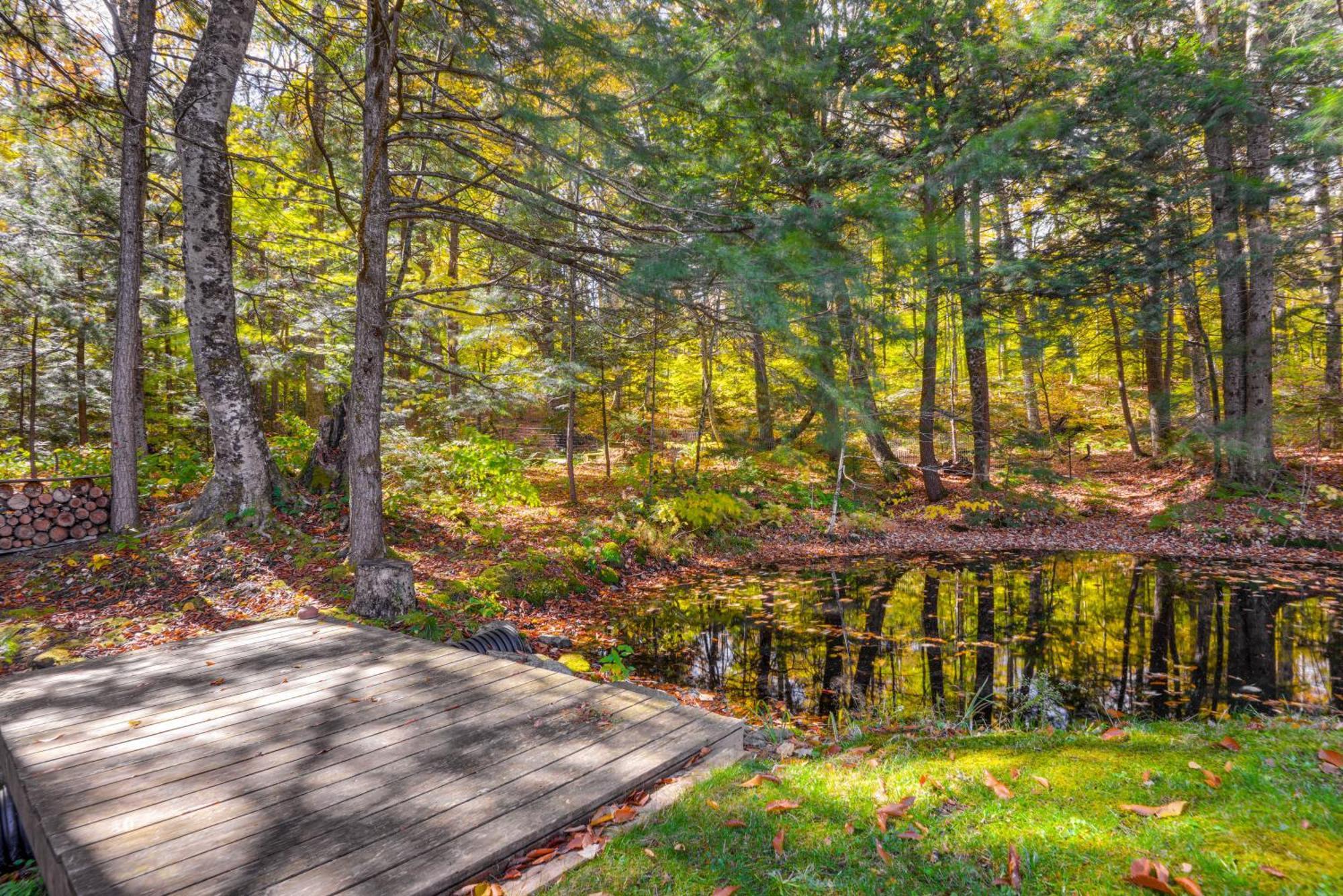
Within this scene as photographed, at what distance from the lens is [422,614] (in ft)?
18.2

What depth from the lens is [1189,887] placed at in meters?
1.64

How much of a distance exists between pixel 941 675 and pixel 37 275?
14454 mm

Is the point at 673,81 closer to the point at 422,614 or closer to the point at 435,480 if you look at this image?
the point at 422,614

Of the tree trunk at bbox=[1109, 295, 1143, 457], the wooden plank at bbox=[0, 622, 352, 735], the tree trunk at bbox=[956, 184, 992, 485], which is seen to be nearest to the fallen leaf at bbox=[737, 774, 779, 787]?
the wooden plank at bbox=[0, 622, 352, 735]

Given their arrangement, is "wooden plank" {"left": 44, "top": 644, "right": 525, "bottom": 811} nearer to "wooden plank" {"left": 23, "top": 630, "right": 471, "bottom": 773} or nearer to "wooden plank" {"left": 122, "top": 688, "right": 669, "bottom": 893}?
"wooden plank" {"left": 23, "top": 630, "right": 471, "bottom": 773}

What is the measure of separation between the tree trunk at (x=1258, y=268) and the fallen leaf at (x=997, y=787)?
40.1 ft

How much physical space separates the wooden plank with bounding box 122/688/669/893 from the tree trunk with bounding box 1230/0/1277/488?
13.6 metres

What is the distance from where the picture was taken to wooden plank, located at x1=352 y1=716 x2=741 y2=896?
185 centimetres

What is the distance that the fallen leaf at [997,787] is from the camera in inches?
92.9

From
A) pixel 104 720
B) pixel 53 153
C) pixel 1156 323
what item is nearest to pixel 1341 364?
pixel 1156 323

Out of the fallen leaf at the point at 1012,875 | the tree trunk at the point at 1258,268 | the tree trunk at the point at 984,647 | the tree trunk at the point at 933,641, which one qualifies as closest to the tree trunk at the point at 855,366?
the tree trunk at the point at 933,641

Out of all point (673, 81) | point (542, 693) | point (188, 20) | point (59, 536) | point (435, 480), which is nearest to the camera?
point (542, 693)

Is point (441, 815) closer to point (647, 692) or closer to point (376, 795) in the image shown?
point (376, 795)

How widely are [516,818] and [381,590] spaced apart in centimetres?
405
